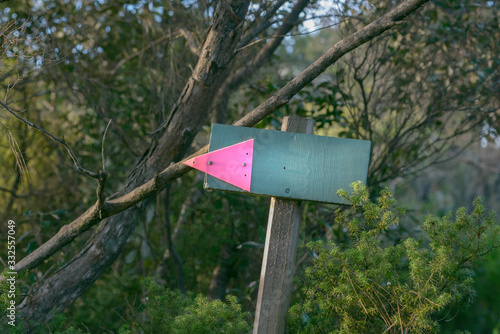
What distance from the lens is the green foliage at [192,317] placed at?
2107 mm

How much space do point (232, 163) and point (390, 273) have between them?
844mm

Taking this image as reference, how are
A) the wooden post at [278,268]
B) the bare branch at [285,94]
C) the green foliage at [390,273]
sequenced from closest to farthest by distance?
the green foliage at [390,273] → the wooden post at [278,268] → the bare branch at [285,94]

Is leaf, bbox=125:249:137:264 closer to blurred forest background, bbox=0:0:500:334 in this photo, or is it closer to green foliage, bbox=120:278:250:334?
blurred forest background, bbox=0:0:500:334

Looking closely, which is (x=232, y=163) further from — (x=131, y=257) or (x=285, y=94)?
(x=131, y=257)

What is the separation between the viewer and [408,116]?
4.09m

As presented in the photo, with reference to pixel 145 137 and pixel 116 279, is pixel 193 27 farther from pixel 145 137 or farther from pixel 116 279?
pixel 116 279

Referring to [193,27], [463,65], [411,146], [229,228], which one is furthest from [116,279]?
[463,65]

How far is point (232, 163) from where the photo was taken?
206 cm

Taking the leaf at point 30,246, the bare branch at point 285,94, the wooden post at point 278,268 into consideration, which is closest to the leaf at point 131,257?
the leaf at point 30,246

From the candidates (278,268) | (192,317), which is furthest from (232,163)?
(192,317)

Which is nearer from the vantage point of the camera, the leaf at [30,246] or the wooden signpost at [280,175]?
the wooden signpost at [280,175]

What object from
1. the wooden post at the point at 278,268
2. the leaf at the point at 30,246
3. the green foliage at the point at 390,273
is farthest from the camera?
the leaf at the point at 30,246

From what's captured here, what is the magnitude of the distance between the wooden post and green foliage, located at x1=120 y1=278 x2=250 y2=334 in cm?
15

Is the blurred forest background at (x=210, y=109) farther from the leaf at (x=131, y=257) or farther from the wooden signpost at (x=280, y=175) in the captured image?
the wooden signpost at (x=280, y=175)
